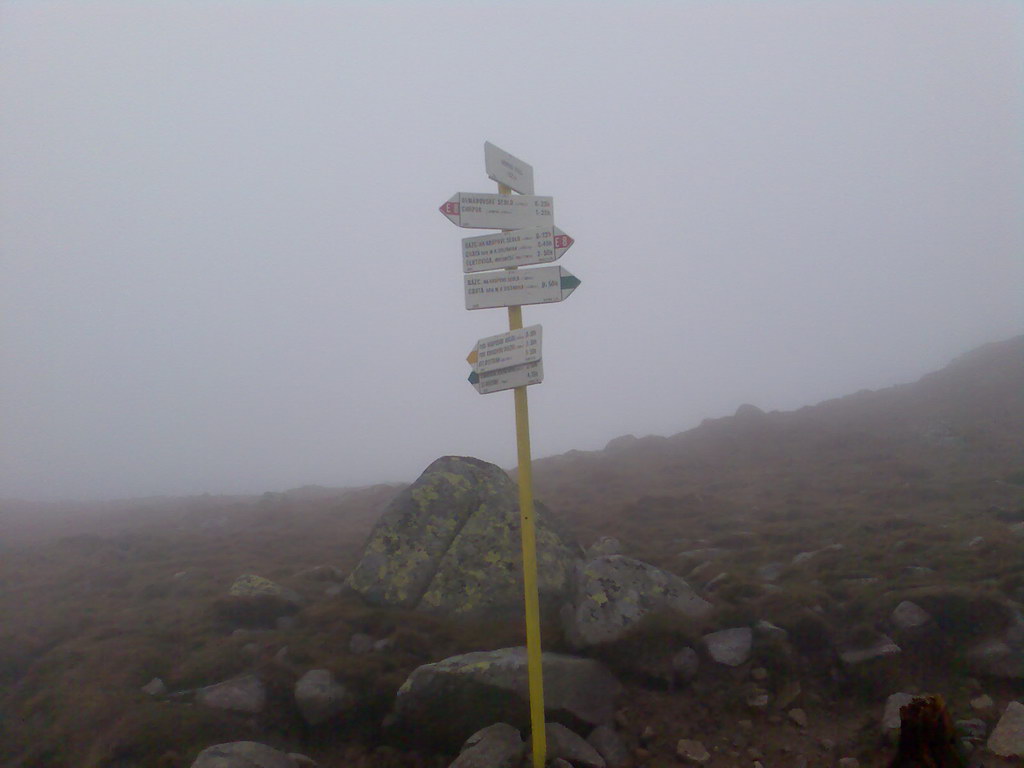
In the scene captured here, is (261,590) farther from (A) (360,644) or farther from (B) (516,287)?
(B) (516,287)

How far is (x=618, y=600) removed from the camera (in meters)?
8.86

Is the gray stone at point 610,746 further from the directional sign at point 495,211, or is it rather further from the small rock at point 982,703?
the directional sign at point 495,211

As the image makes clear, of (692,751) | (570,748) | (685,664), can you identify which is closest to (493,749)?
(570,748)

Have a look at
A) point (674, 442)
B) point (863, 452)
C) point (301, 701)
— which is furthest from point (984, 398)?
point (301, 701)

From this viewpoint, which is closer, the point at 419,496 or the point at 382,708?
the point at 382,708

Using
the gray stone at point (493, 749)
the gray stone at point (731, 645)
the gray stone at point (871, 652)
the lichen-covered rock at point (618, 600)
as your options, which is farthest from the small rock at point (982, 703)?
the gray stone at point (493, 749)

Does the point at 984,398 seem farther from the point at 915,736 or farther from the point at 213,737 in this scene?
the point at 213,737

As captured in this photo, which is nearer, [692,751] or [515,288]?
[515,288]

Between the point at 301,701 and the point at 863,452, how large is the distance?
22286mm

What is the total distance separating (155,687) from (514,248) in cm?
795

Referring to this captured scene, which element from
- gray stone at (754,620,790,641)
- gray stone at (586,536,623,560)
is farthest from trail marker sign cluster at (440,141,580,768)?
gray stone at (586,536,623,560)

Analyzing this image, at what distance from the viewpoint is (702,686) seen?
7820mm

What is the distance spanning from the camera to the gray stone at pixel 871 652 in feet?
25.1

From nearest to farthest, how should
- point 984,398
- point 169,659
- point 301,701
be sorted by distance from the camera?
point 301,701 → point 169,659 → point 984,398
